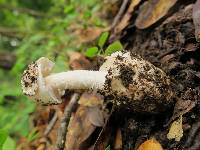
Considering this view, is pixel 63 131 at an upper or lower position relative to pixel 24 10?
lower

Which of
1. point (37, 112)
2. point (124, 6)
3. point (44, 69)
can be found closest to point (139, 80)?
point (44, 69)

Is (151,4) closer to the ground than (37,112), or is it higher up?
higher up

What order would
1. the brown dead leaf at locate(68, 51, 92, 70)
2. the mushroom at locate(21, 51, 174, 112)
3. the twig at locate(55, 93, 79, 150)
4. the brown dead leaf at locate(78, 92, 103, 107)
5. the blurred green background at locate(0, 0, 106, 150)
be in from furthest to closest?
the blurred green background at locate(0, 0, 106, 150)
the brown dead leaf at locate(68, 51, 92, 70)
the brown dead leaf at locate(78, 92, 103, 107)
the twig at locate(55, 93, 79, 150)
the mushroom at locate(21, 51, 174, 112)

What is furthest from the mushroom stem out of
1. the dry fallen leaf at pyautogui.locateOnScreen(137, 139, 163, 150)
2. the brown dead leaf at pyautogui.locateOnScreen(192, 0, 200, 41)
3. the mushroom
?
the brown dead leaf at pyautogui.locateOnScreen(192, 0, 200, 41)

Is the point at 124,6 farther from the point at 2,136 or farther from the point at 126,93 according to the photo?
the point at 2,136

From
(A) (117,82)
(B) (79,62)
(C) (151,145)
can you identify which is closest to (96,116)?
(A) (117,82)

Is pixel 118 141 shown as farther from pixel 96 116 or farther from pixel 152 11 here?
pixel 152 11

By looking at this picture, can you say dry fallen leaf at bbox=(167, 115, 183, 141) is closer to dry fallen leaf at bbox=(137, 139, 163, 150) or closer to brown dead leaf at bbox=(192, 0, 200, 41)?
dry fallen leaf at bbox=(137, 139, 163, 150)
